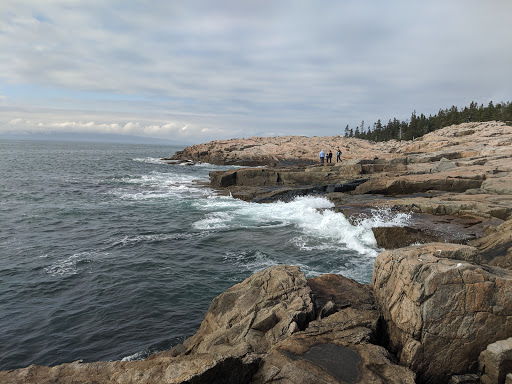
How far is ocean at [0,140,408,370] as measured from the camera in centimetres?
1137

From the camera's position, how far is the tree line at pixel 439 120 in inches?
3388

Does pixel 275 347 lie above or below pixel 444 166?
below

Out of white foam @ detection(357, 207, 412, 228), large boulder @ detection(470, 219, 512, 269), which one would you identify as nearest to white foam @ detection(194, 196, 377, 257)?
white foam @ detection(357, 207, 412, 228)

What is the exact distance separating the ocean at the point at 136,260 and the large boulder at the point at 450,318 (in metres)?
7.33

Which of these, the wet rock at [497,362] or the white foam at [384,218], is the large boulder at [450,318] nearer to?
the wet rock at [497,362]

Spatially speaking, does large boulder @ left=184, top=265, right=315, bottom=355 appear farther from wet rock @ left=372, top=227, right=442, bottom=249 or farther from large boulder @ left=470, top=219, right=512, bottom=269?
wet rock @ left=372, top=227, right=442, bottom=249

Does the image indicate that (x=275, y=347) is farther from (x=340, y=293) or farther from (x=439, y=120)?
(x=439, y=120)

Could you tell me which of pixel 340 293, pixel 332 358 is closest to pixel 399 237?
pixel 340 293

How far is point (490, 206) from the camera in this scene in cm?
1809

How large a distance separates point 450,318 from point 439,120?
361 ft

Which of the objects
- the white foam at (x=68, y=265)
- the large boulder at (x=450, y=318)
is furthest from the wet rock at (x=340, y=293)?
the white foam at (x=68, y=265)

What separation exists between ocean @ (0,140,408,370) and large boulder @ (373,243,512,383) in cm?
733

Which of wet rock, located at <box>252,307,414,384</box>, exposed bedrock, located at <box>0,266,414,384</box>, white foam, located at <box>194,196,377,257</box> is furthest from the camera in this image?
white foam, located at <box>194,196,377,257</box>

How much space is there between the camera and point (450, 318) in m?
6.85
